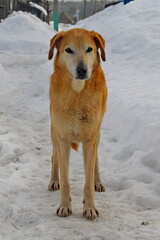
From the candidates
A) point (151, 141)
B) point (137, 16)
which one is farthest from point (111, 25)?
point (151, 141)

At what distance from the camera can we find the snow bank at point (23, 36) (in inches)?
685

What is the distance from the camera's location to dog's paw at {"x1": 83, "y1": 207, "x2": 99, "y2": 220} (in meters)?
3.47

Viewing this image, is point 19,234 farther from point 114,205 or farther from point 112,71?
point 112,71

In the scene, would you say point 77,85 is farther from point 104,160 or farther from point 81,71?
point 104,160

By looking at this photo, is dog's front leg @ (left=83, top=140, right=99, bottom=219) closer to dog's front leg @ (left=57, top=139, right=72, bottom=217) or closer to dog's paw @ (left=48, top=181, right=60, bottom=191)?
dog's front leg @ (left=57, top=139, right=72, bottom=217)

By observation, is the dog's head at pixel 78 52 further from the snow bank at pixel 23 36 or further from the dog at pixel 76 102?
the snow bank at pixel 23 36

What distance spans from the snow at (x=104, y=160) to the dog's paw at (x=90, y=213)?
0.05m

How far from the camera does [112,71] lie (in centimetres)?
973

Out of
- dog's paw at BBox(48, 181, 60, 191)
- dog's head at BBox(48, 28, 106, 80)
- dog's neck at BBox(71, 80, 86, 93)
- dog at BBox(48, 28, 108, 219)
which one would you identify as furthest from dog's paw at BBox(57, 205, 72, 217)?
dog's head at BBox(48, 28, 106, 80)

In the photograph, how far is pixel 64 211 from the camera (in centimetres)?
351

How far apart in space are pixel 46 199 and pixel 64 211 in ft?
1.61

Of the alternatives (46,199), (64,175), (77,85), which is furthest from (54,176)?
(77,85)

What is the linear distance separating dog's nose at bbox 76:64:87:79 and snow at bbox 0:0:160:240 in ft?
4.41

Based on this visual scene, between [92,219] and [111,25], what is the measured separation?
12.4m
